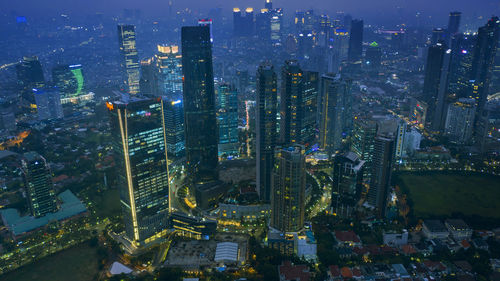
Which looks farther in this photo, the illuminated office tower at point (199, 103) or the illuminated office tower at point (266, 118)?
the illuminated office tower at point (199, 103)

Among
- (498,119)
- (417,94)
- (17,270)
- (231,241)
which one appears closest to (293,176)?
(231,241)

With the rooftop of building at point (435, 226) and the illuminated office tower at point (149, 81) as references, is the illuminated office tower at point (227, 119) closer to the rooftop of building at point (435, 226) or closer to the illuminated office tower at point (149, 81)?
the illuminated office tower at point (149, 81)

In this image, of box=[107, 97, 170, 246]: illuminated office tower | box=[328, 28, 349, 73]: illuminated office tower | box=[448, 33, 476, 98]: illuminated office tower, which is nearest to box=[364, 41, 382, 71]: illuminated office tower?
box=[328, 28, 349, 73]: illuminated office tower

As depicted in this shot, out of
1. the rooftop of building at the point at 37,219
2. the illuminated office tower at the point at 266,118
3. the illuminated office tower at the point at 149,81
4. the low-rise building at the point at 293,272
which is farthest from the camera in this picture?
the illuminated office tower at the point at 149,81

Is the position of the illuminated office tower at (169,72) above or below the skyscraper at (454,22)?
below

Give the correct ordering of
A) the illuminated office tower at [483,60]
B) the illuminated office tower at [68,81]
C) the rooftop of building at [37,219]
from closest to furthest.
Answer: the rooftop of building at [37,219] < the illuminated office tower at [483,60] < the illuminated office tower at [68,81]

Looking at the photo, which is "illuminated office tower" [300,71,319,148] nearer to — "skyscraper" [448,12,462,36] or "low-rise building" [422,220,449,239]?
"low-rise building" [422,220,449,239]

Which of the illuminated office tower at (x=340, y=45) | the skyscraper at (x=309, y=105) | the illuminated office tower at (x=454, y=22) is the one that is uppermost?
the illuminated office tower at (x=454, y=22)

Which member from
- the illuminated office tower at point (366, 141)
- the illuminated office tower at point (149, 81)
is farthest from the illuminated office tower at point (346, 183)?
the illuminated office tower at point (149, 81)
